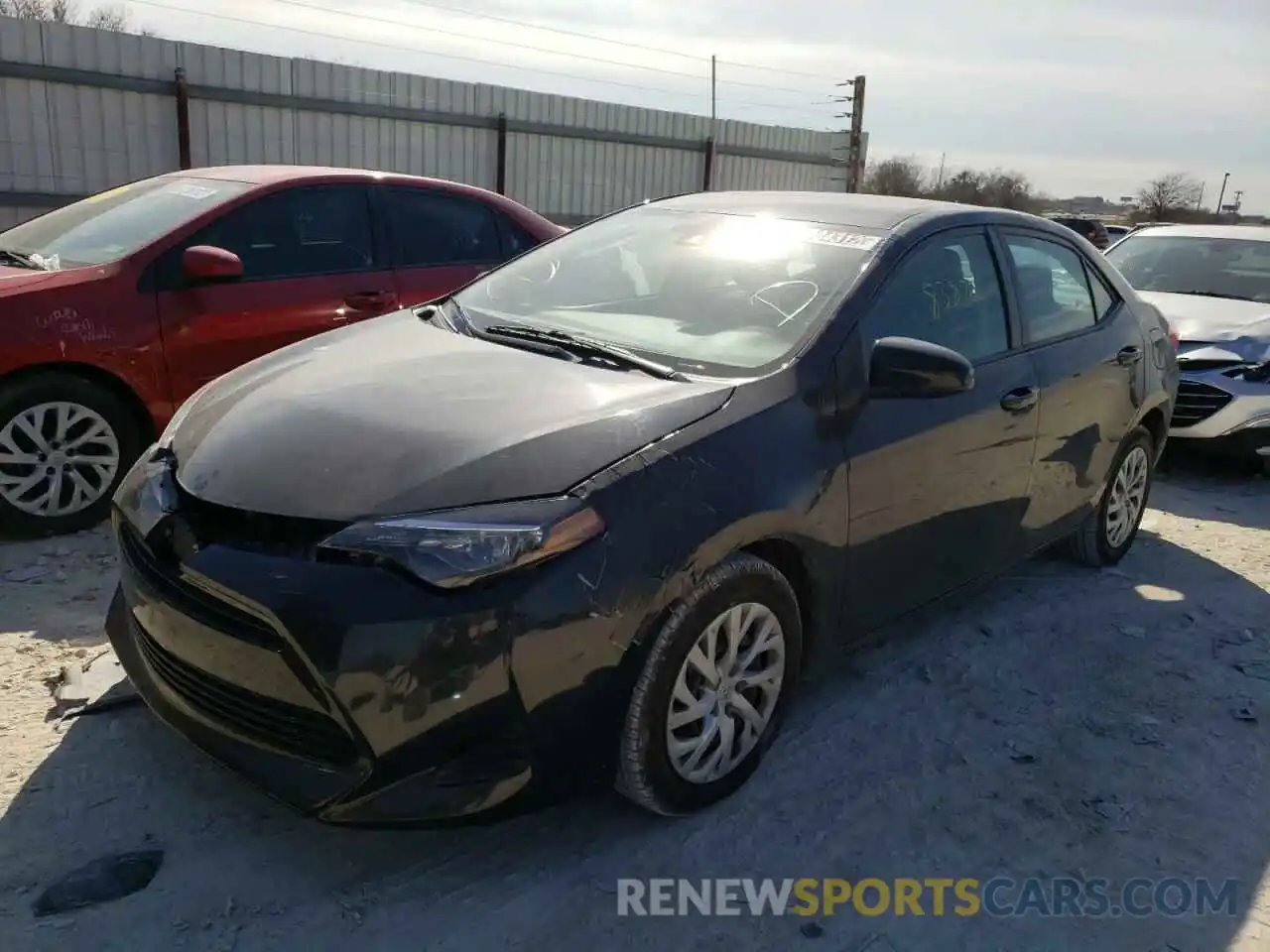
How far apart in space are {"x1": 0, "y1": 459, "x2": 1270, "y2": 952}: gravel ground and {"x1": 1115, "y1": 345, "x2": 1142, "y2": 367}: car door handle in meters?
1.28

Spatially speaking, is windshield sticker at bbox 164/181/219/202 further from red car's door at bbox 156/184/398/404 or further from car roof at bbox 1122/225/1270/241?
car roof at bbox 1122/225/1270/241

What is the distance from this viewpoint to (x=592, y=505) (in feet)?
7.88

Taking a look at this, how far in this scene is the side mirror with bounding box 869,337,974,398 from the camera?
10.0 feet

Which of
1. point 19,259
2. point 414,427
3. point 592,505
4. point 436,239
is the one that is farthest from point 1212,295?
point 19,259

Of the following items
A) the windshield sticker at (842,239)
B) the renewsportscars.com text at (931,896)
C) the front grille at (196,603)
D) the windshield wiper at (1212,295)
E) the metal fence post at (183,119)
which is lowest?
the renewsportscars.com text at (931,896)

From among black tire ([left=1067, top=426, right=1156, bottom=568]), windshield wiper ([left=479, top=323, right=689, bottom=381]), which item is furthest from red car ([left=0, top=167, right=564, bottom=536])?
black tire ([left=1067, top=426, right=1156, bottom=568])

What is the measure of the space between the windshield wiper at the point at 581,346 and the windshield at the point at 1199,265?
6332mm

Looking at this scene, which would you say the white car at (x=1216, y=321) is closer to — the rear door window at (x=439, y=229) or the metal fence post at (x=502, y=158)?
the rear door window at (x=439, y=229)

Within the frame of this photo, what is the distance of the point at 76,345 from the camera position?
14.4 ft

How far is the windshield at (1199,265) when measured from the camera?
8.02 meters

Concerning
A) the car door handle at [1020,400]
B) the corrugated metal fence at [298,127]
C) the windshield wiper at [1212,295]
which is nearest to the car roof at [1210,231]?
the windshield wiper at [1212,295]

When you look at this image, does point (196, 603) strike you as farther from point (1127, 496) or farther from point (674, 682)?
point (1127, 496)

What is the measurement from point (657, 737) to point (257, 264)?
3550mm

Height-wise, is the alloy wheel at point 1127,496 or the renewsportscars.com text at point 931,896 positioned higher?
the alloy wheel at point 1127,496
